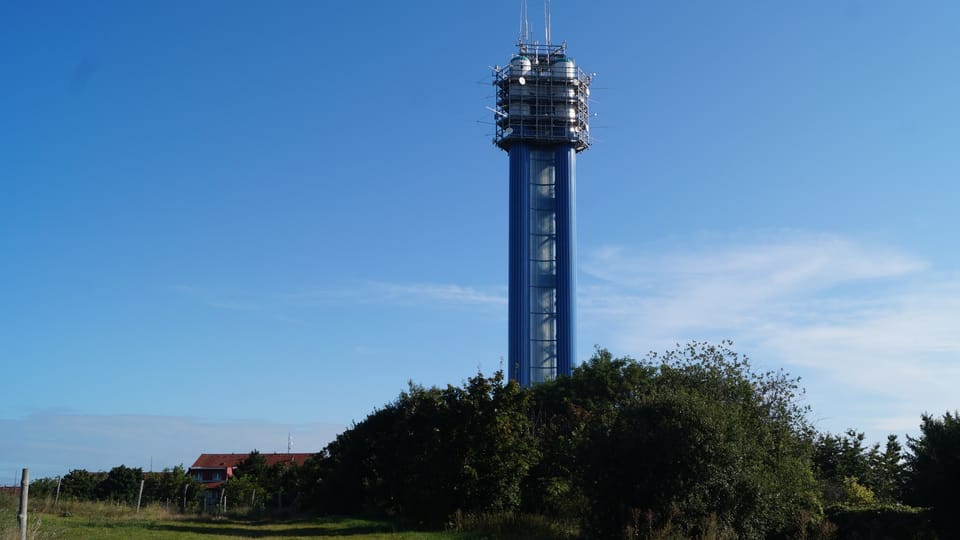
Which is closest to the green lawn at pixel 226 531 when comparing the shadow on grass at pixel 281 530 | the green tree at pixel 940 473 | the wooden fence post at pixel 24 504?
the shadow on grass at pixel 281 530

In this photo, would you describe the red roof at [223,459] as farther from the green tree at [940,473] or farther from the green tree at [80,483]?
the green tree at [940,473]

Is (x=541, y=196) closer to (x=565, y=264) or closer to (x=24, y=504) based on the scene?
(x=565, y=264)

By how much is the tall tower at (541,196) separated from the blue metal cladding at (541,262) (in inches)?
3.3

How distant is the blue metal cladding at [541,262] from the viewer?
227ft

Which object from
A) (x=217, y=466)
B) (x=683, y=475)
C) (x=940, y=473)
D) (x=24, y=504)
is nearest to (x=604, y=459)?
(x=683, y=475)

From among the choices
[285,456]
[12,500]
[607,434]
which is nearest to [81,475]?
[285,456]

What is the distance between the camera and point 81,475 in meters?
77.2

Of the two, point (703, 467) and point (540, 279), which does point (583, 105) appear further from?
point (703, 467)

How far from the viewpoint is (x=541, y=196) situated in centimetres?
7350

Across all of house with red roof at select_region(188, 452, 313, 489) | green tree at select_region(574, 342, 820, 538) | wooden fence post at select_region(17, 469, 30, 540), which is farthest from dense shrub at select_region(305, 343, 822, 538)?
house with red roof at select_region(188, 452, 313, 489)

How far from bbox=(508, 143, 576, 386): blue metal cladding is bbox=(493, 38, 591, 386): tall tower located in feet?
0.28

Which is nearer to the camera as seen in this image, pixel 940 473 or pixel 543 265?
pixel 940 473

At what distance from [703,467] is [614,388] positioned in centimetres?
2712

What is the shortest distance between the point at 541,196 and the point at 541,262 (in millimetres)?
6201
